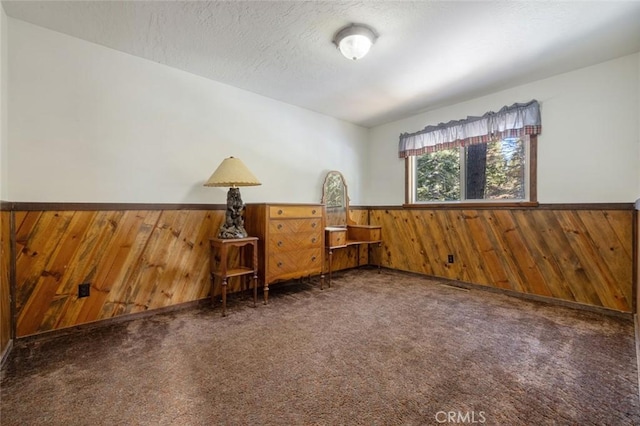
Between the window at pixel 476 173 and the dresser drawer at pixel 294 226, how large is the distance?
1707 millimetres

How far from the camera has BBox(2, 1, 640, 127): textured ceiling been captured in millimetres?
1921

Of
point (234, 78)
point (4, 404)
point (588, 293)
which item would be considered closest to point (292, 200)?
point (234, 78)

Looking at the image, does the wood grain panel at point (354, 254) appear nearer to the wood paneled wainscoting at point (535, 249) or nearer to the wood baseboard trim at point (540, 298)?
the wood paneled wainscoting at point (535, 249)

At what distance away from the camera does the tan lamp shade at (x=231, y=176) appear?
2.61 meters

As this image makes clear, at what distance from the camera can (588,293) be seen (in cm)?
269

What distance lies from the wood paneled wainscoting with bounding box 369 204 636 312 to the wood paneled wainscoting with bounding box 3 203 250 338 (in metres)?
2.87

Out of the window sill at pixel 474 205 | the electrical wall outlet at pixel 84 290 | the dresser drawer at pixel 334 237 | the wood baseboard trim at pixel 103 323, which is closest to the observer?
the wood baseboard trim at pixel 103 323

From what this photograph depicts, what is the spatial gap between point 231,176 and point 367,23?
1.71m

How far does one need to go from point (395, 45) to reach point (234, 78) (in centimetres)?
169

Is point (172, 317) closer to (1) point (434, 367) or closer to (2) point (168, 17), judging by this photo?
(1) point (434, 367)

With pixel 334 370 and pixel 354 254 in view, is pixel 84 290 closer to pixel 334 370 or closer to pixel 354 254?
pixel 334 370

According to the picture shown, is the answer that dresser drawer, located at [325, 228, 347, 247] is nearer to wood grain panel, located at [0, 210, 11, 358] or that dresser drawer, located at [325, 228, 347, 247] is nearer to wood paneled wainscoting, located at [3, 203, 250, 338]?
wood paneled wainscoting, located at [3, 203, 250, 338]

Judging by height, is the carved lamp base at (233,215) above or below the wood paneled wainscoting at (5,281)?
above

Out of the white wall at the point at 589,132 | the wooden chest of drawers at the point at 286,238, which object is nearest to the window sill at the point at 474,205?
the white wall at the point at 589,132
